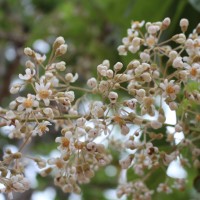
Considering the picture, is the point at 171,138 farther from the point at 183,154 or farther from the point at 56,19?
the point at 56,19

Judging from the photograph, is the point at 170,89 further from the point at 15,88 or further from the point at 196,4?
the point at 196,4

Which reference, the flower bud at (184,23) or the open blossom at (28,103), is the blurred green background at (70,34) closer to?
the flower bud at (184,23)

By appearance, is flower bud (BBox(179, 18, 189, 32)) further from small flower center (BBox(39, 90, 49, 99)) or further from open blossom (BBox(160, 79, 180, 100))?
small flower center (BBox(39, 90, 49, 99))

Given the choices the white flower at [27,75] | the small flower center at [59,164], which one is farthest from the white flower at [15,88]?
the small flower center at [59,164]

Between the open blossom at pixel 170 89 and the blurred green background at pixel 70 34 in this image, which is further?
the blurred green background at pixel 70 34

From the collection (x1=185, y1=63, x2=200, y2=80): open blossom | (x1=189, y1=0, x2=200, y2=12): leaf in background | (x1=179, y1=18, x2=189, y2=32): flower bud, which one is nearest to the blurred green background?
(x1=189, y1=0, x2=200, y2=12): leaf in background
